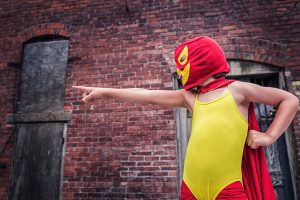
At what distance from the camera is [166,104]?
6.32 feet

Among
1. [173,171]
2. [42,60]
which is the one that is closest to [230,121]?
[173,171]

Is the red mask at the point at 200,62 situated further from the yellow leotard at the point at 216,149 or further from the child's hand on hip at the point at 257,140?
the child's hand on hip at the point at 257,140

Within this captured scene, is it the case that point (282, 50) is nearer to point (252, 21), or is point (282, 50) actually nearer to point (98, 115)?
point (252, 21)

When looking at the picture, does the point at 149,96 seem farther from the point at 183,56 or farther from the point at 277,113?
the point at 277,113

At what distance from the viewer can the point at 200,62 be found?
165cm

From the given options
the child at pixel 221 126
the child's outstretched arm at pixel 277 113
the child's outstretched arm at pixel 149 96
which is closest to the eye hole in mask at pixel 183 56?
the child at pixel 221 126

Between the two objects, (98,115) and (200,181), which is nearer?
(200,181)

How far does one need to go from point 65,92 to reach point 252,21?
3.54 m

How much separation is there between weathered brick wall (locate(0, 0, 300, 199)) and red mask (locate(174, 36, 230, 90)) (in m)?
2.65

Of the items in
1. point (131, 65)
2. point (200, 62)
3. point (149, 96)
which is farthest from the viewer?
point (131, 65)

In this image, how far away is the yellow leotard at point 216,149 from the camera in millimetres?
1536

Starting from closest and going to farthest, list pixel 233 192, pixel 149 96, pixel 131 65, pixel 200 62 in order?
pixel 233 192
pixel 200 62
pixel 149 96
pixel 131 65

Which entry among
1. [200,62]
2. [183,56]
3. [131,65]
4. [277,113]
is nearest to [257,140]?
[277,113]

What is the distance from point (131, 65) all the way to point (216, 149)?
3.35 m
